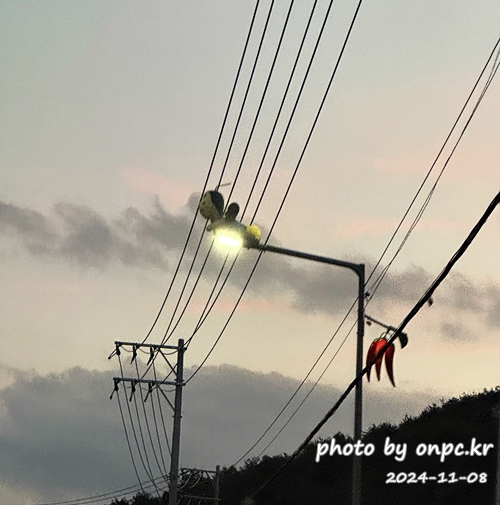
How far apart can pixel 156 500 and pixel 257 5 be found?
7430 cm

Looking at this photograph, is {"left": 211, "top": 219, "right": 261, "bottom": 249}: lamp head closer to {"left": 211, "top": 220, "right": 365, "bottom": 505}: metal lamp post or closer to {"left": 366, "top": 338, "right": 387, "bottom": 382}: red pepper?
{"left": 211, "top": 220, "right": 365, "bottom": 505}: metal lamp post

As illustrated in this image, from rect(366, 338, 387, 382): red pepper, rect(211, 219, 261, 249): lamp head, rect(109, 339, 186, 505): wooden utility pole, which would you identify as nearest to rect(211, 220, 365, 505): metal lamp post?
rect(211, 219, 261, 249): lamp head

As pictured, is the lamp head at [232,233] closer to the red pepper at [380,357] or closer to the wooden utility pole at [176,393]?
the red pepper at [380,357]

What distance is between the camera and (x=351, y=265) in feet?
66.5

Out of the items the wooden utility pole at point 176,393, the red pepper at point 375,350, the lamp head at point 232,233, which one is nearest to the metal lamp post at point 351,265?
the lamp head at point 232,233

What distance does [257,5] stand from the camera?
1569cm

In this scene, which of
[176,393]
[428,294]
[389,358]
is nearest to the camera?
[428,294]

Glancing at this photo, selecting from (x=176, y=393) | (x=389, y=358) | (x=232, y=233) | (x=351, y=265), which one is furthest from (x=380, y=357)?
(x=176, y=393)

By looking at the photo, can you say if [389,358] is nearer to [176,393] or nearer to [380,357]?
[380,357]

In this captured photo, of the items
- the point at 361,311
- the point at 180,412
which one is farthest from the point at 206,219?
the point at 180,412

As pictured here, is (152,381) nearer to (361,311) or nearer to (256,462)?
(361,311)

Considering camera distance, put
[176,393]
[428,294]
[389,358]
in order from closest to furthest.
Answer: [428,294] < [389,358] < [176,393]

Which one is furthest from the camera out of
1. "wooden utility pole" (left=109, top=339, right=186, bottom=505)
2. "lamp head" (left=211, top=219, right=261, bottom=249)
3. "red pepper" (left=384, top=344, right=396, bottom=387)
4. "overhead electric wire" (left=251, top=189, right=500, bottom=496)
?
"wooden utility pole" (left=109, top=339, right=186, bottom=505)

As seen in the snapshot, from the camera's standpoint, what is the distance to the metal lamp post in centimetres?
1870
